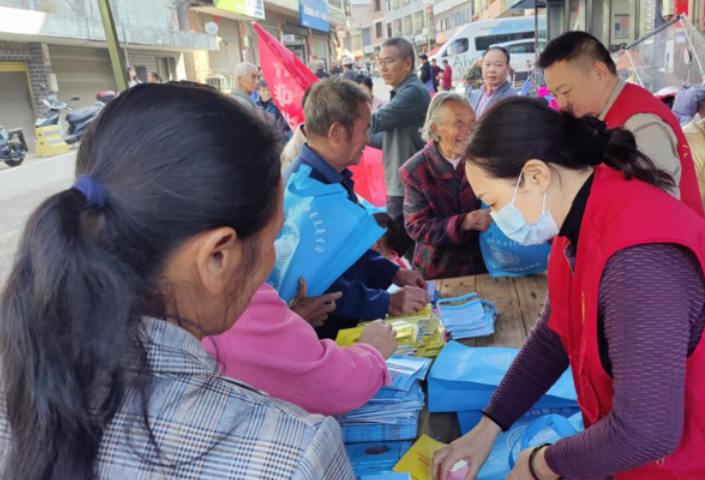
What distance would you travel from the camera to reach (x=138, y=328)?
23.1 inches

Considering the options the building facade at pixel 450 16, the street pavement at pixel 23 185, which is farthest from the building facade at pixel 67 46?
the building facade at pixel 450 16

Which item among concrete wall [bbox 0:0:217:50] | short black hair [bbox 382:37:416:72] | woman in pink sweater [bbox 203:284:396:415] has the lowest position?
woman in pink sweater [bbox 203:284:396:415]

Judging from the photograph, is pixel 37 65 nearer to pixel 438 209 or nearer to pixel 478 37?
pixel 478 37

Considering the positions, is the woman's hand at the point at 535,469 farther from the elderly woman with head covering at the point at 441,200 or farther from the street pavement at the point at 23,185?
the street pavement at the point at 23,185

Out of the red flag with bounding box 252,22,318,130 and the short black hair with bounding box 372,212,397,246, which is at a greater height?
the red flag with bounding box 252,22,318,130

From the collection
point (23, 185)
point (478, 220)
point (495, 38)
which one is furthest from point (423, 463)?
point (495, 38)

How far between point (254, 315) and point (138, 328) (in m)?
0.46

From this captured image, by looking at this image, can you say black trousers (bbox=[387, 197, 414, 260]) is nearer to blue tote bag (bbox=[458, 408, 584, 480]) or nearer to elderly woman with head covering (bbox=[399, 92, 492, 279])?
elderly woman with head covering (bbox=[399, 92, 492, 279])

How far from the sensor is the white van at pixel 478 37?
18.6 m

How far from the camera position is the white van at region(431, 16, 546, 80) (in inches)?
733

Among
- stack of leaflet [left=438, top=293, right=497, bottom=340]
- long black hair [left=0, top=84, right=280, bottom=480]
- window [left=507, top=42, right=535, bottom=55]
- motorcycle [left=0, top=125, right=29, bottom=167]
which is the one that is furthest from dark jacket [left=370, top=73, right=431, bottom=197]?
window [left=507, top=42, right=535, bottom=55]

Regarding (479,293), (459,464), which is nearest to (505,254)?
(479,293)

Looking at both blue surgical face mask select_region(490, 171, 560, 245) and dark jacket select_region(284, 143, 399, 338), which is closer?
blue surgical face mask select_region(490, 171, 560, 245)

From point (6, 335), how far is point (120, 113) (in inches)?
9.9
